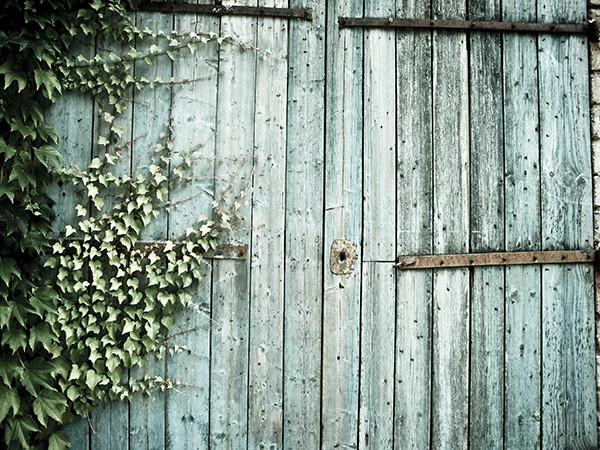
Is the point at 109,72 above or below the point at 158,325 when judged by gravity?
above

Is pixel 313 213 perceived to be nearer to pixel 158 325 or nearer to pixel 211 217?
pixel 211 217

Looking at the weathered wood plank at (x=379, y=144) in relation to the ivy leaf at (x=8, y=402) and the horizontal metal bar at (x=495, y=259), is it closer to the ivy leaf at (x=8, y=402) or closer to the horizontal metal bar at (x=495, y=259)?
the horizontal metal bar at (x=495, y=259)

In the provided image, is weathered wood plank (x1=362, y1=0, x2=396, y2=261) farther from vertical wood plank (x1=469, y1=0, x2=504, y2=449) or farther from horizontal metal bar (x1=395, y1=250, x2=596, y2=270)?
vertical wood plank (x1=469, y1=0, x2=504, y2=449)

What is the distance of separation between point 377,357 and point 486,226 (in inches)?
34.1

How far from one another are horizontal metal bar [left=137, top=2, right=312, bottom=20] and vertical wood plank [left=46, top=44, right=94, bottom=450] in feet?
1.25

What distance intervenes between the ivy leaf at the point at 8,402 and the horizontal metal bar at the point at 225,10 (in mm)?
1871

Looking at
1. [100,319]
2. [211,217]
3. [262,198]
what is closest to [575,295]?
[262,198]

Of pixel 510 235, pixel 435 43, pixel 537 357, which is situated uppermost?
pixel 435 43

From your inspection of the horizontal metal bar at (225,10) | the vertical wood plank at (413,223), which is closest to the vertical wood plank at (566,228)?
the vertical wood plank at (413,223)

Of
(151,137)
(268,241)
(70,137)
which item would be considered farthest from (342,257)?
(70,137)

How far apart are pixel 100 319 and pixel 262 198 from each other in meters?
0.96

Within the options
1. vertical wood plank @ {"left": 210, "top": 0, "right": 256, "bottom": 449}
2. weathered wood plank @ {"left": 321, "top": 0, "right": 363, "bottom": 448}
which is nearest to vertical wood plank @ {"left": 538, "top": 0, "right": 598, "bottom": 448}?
weathered wood plank @ {"left": 321, "top": 0, "right": 363, "bottom": 448}

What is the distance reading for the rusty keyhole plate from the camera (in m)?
3.13

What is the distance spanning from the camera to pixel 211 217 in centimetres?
309
